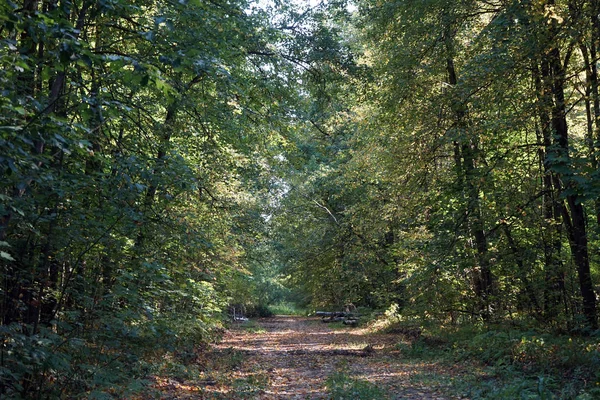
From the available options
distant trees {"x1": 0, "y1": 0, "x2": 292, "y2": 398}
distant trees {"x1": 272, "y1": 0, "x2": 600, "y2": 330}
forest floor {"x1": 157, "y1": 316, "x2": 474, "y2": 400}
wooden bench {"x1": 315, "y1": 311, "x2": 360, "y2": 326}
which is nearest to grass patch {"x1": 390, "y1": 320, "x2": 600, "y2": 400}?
forest floor {"x1": 157, "y1": 316, "x2": 474, "y2": 400}

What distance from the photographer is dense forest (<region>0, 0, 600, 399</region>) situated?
4.65 meters

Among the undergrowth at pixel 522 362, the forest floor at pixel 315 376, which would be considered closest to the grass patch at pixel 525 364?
the undergrowth at pixel 522 362

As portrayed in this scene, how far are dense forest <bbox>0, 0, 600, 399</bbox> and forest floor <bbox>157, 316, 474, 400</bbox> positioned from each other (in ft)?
3.31

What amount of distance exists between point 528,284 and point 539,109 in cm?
382

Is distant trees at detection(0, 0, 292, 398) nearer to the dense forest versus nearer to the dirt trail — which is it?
the dense forest

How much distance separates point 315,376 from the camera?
9711 millimetres

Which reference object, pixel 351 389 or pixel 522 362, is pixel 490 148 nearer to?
pixel 522 362

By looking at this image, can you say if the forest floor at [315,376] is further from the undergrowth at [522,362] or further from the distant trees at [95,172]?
the distant trees at [95,172]

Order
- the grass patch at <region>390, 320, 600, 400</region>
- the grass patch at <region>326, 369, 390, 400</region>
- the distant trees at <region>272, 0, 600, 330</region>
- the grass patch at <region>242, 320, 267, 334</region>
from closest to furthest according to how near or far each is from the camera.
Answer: the grass patch at <region>390, 320, 600, 400</region>, the grass patch at <region>326, 369, 390, 400</region>, the distant trees at <region>272, 0, 600, 330</region>, the grass patch at <region>242, 320, 267, 334</region>

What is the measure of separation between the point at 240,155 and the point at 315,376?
236 inches

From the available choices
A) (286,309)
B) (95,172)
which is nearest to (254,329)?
(95,172)

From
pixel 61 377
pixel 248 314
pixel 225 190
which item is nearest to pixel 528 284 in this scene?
pixel 225 190

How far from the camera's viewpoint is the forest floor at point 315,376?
25.2ft

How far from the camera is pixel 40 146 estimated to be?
16.3ft
